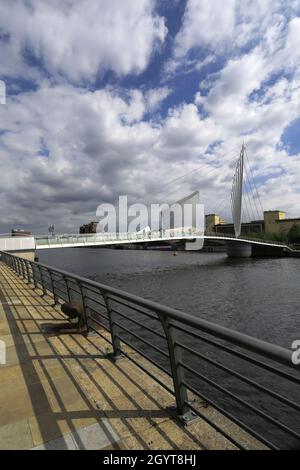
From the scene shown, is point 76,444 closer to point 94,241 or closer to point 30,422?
point 30,422

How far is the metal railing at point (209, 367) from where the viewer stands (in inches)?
85.6

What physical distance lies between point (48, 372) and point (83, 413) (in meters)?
1.08

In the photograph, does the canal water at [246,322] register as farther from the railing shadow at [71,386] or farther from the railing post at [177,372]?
the railing post at [177,372]

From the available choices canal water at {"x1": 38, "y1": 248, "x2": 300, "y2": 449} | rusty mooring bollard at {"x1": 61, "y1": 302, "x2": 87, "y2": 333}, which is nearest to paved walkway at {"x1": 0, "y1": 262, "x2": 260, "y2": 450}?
rusty mooring bollard at {"x1": 61, "y1": 302, "x2": 87, "y2": 333}

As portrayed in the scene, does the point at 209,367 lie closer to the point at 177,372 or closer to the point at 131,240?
the point at 177,372

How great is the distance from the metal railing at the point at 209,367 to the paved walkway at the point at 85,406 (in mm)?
152

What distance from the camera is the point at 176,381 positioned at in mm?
2996

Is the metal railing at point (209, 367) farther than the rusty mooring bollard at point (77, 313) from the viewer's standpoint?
No

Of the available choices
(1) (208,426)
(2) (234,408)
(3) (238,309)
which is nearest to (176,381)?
(1) (208,426)

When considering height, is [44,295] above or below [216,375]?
above

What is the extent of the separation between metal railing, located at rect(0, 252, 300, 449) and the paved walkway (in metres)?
0.15

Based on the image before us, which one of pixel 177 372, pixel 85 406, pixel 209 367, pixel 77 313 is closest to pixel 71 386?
pixel 85 406

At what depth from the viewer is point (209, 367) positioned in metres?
8.61

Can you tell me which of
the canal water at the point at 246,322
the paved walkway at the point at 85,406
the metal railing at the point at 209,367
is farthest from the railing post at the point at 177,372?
the canal water at the point at 246,322
